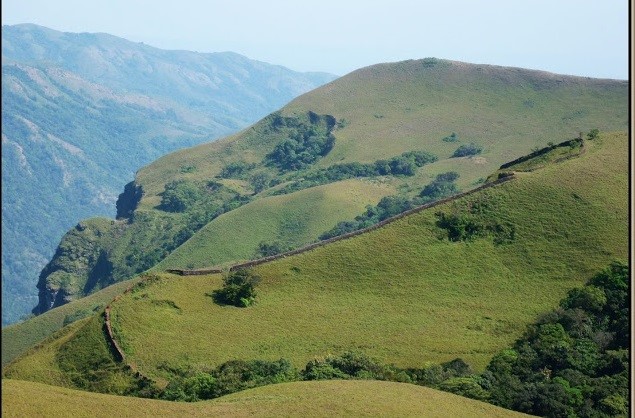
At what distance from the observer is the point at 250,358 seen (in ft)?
159

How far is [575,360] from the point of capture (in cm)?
4688

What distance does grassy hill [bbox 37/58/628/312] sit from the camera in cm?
13575

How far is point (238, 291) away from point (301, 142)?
415 ft

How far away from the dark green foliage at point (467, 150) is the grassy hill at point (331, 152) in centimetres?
62

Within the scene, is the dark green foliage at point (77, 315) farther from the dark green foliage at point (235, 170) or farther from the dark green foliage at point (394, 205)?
the dark green foliage at point (235, 170)

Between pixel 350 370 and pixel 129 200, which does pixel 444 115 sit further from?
pixel 350 370

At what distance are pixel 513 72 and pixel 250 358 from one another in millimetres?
151145

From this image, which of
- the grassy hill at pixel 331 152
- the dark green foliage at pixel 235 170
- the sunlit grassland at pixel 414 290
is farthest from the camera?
the dark green foliage at pixel 235 170

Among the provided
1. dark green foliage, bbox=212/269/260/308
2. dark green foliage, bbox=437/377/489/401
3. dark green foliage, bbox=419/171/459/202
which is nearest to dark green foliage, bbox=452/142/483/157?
dark green foliage, bbox=419/171/459/202

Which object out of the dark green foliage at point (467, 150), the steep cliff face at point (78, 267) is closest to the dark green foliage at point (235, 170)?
the steep cliff face at point (78, 267)

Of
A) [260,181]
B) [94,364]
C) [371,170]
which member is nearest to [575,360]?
[94,364]

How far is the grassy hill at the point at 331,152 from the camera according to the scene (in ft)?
445

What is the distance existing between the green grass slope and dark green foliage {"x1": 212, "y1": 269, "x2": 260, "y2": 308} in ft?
56.2

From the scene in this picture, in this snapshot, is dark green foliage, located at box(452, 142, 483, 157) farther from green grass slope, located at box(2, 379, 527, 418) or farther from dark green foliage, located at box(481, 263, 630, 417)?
green grass slope, located at box(2, 379, 527, 418)
